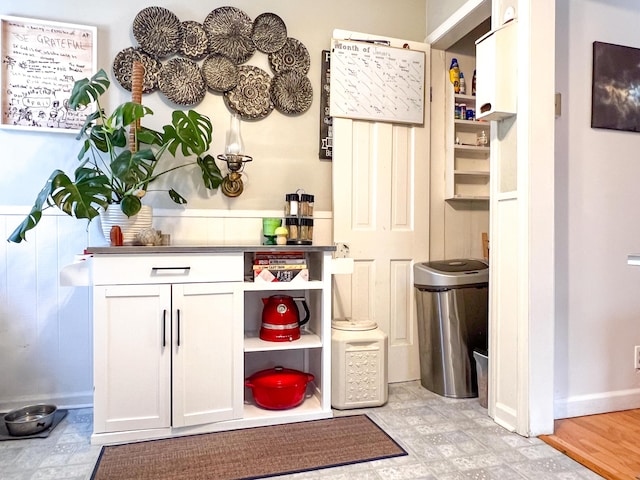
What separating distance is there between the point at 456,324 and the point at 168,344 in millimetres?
1497

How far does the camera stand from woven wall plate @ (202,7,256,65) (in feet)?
8.07

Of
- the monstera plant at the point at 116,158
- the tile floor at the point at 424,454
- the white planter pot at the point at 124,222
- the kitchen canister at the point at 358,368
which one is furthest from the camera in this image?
the kitchen canister at the point at 358,368

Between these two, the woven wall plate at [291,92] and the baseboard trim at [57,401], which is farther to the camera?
the woven wall plate at [291,92]

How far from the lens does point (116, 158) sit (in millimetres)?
2027

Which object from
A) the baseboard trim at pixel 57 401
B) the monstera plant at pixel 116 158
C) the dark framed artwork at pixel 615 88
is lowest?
the baseboard trim at pixel 57 401

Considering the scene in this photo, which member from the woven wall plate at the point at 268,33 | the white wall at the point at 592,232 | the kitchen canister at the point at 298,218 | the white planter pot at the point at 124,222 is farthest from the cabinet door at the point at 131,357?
the white wall at the point at 592,232

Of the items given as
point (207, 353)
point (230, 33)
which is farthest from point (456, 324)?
point (230, 33)

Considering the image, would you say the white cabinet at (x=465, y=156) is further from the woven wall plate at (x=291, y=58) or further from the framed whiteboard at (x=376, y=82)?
the woven wall plate at (x=291, y=58)

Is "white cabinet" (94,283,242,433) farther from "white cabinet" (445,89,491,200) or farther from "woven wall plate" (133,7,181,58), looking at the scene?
"white cabinet" (445,89,491,200)

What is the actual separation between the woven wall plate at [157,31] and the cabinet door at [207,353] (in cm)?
130

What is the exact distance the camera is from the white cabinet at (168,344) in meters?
1.88

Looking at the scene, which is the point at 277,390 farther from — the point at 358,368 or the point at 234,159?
the point at 234,159

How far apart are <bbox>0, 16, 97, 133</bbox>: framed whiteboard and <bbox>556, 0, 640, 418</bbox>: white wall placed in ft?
7.84

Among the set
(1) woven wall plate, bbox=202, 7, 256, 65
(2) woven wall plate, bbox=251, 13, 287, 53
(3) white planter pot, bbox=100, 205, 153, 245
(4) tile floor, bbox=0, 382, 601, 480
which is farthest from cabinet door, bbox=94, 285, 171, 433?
(2) woven wall plate, bbox=251, 13, 287, 53
